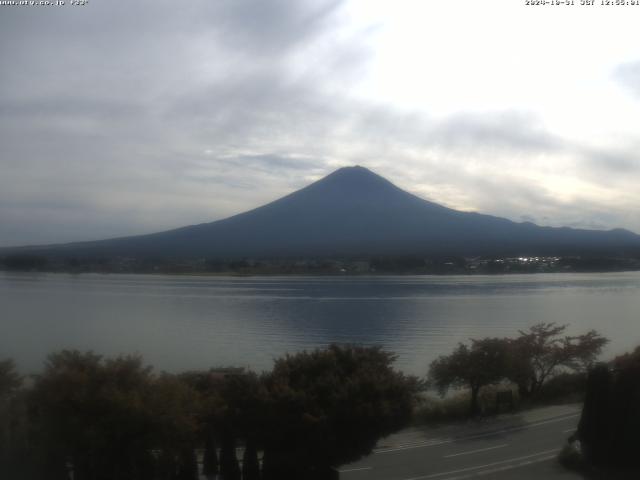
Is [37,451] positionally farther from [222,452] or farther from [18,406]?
[222,452]

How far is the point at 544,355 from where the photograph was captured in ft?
43.7

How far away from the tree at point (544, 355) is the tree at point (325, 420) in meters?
5.02

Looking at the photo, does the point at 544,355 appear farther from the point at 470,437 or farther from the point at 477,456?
the point at 477,456

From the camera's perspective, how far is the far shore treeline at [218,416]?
6.37 m

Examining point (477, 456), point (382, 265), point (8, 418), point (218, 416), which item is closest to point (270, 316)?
Result: point (477, 456)

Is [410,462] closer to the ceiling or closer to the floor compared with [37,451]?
closer to the floor

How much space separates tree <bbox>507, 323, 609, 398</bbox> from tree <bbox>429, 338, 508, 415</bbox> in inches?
9.0

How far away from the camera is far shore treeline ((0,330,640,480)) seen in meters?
6.37

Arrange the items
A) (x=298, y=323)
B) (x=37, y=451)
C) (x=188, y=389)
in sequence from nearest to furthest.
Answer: (x=37, y=451), (x=188, y=389), (x=298, y=323)

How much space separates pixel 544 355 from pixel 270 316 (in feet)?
32.1

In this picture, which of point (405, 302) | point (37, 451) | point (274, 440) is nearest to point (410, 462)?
point (274, 440)

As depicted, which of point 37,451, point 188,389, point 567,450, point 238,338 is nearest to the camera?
point 37,451

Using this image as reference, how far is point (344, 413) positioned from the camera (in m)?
7.35

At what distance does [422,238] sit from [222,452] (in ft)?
155
